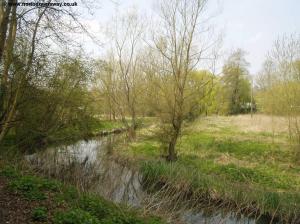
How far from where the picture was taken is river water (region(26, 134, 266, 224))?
805 cm

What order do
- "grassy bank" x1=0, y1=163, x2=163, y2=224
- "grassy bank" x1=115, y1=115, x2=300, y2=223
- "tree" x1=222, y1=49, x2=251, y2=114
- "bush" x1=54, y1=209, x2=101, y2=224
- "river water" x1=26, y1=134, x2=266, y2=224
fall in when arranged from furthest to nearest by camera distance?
1. "tree" x1=222, y1=49, x2=251, y2=114
2. "grassy bank" x1=115, y1=115, x2=300, y2=223
3. "river water" x1=26, y1=134, x2=266, y2=224
4. "grassy bank" x1=0, y1=163, x2=163, y2=224
5. "bush" x1=54, y1=209, x2=101, y2=224

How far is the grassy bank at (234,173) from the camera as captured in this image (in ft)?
28.2

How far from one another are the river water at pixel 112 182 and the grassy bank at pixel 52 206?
0.99 m

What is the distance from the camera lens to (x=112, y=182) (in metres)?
9.78

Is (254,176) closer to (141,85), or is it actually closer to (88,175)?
(88,175)

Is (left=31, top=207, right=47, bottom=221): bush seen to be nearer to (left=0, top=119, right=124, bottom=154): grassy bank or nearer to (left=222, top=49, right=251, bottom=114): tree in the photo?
(left=0, top=119, right=124, bottom=154): grassy bank

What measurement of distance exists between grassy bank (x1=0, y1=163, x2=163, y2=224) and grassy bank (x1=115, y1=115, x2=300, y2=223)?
3435 mm

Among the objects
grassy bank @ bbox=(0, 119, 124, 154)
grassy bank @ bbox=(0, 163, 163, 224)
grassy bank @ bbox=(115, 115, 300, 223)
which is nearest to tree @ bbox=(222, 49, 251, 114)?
grassy bank @ bbox=(115, 115, 300, 223)

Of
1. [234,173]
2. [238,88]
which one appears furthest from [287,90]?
[238,88]

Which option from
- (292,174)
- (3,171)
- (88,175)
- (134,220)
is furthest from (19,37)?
(292,174)

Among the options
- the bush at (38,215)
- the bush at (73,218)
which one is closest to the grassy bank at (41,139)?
the bush at (38,215)

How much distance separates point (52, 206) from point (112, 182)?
151 inches

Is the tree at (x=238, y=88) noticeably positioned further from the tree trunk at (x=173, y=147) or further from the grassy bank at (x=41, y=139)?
the grassy bank at (x=41, y=139)

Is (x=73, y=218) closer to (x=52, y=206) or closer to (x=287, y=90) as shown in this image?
(x=52, y=206)
